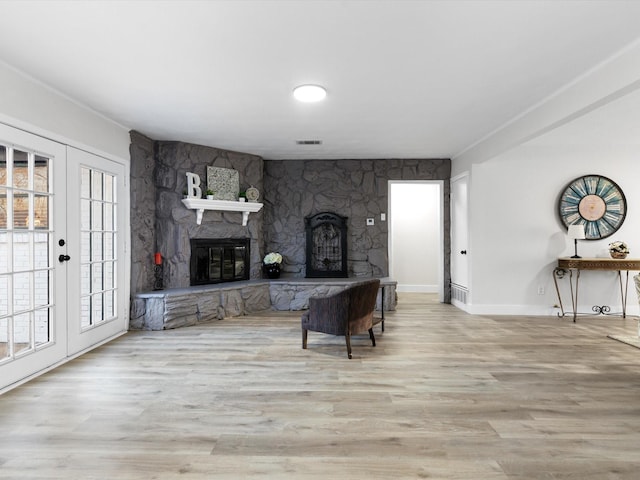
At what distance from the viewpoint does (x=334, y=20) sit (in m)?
2.14

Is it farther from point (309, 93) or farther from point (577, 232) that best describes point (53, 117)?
point (577, 232)

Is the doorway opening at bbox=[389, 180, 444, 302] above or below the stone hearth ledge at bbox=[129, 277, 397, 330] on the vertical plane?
above

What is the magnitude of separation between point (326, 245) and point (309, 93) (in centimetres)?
335

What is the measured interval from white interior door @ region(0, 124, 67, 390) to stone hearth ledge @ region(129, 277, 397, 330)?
1166mm

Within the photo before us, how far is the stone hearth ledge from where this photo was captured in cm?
451

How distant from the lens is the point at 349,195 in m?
6.22

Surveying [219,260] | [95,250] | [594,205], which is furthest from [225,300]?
[594,205]

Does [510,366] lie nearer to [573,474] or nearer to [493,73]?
[573,474]

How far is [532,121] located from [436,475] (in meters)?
3.49

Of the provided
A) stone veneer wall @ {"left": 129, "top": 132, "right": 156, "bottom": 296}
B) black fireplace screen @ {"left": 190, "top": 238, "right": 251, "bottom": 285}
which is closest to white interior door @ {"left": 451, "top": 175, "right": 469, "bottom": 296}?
black fireplace screen @ {"left": 190, "top": 238, "right": 251, "bottom": 285}

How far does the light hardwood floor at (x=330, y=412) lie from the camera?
185 centimetres

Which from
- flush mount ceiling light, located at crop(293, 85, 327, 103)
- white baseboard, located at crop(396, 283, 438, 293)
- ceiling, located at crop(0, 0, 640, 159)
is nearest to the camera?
ceiling, located at crop(0, 0, 640, 159)

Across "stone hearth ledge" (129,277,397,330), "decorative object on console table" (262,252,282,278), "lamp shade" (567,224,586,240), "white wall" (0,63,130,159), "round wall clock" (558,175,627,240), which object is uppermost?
"white wall" (0,63,130,159)

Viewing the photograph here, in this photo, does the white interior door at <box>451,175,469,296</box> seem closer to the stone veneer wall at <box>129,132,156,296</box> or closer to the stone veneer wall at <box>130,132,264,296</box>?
the stone veneer wall at <box>130,132,264,296</box>
